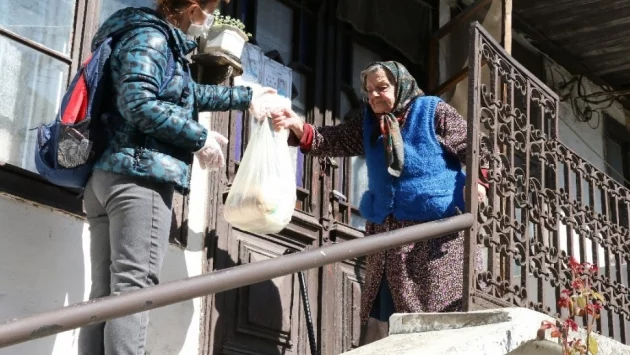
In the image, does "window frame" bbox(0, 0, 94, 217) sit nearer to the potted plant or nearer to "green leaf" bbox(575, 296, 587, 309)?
the potted plant

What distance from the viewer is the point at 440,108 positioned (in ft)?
15.2

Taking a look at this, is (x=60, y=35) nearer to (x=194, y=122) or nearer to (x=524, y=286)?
(x=194, y=122)

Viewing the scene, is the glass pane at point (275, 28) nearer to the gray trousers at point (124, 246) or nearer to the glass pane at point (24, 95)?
the glass pane at point (24, 95)

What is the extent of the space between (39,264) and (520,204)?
2.30m

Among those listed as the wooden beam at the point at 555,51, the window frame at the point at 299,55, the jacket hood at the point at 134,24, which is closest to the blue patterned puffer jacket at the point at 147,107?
the jacket hood at the point at 134,24

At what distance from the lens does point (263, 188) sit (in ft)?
13.8

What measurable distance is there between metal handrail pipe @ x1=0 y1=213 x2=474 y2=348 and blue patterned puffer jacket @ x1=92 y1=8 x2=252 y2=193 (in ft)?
2.07

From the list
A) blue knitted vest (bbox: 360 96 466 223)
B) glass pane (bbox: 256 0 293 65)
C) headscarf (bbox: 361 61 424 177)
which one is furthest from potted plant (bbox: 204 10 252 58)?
blue knitted vest (bbox: 360 96 466 223)

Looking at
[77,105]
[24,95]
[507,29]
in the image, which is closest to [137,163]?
[77,105]

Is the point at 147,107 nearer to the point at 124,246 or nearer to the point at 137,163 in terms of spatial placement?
the point at 137,163

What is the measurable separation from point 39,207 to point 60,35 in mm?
876

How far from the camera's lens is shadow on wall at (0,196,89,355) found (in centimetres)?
403

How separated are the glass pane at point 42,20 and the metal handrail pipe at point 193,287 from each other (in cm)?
176

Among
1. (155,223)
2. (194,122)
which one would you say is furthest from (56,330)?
(194,122)
